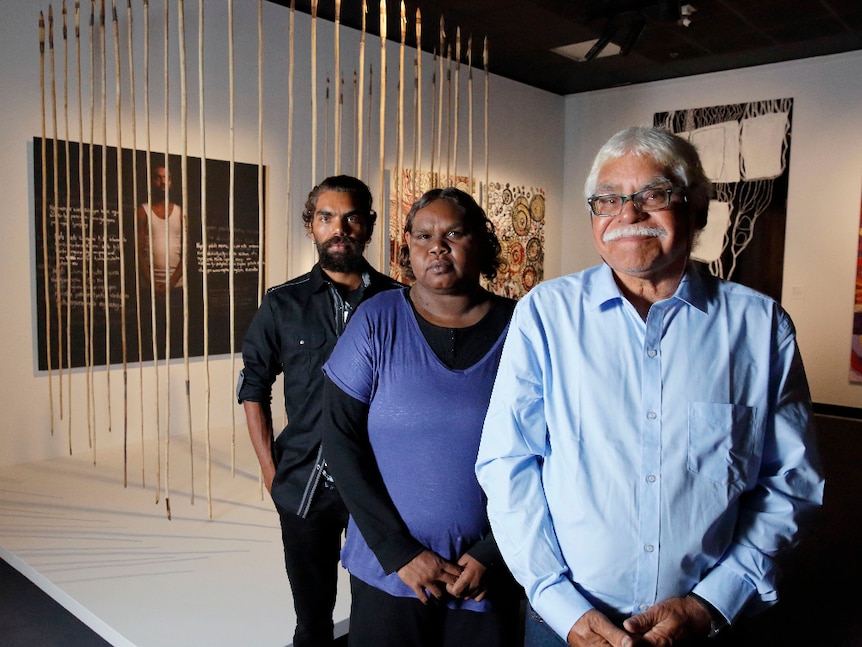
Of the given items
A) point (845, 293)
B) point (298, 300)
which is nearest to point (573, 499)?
point (298, 300)

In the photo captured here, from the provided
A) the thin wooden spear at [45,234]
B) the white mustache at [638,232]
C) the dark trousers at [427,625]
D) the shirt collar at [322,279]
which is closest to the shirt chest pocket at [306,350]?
the shirt collar at [322,279]

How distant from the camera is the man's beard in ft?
5.32

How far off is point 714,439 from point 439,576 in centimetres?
46

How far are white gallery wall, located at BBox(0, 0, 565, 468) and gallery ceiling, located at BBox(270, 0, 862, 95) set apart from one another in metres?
0.30

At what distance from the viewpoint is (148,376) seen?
3809mm

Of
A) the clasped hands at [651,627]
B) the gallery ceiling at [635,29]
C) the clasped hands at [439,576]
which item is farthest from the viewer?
the gallery ceiling at [635,29]

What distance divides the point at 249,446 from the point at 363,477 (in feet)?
9.30

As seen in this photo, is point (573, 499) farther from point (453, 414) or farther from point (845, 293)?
point (845, 293)

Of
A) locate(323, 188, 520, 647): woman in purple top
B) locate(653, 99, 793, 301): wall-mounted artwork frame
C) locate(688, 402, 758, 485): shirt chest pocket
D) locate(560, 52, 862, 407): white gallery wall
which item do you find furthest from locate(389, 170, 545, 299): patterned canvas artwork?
locate(688, 402, 758, 485): shirt chest pocket

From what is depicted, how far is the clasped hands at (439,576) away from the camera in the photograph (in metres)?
1.10

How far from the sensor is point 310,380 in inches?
61.2

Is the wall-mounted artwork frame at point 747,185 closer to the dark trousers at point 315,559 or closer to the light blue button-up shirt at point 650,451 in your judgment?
the dark trousers at point 315,559

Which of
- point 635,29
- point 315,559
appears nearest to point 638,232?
point 315,559

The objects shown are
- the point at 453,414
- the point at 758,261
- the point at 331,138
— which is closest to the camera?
the point at 453,414
